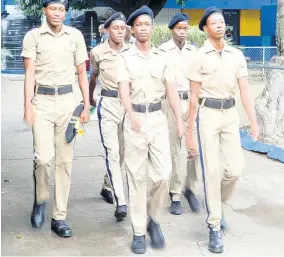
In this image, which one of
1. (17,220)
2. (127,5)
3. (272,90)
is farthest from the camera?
(127,5)

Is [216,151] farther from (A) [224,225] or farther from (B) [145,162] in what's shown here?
(A) [224,225]

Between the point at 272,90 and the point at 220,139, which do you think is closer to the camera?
the point at 220,139

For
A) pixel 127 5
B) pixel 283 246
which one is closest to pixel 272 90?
pixel 283 246

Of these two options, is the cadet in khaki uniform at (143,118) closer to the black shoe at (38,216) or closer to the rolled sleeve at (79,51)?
the rolled sleeve at (79,51)

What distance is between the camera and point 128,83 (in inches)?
180

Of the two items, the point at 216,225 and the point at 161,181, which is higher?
the point at 161,181

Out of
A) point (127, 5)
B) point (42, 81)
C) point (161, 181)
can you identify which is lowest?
point (161, 181)

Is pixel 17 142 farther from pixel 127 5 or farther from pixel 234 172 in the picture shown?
pixel 127 5

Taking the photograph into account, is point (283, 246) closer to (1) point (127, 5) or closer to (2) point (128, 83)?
(2) point (128, 83)

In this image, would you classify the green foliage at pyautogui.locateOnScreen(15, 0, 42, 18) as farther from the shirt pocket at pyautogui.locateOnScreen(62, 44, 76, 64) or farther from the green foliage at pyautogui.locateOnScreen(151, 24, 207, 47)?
the shirt pocket at pyautogui.locateOnScreen(62, 44, 76, 64)

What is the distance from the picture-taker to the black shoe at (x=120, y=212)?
5.38 metres

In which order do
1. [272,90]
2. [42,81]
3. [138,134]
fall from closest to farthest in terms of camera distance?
1. [138,134]
2. [42,81]
3. [272,90]

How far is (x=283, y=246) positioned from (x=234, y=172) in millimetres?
709

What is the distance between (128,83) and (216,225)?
1301 millimetres
